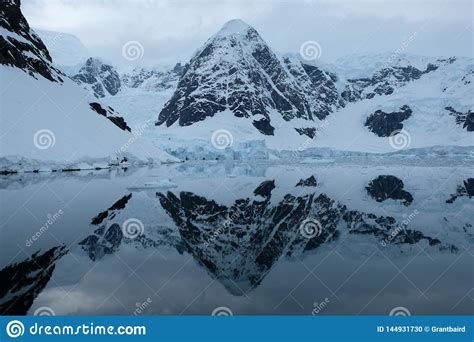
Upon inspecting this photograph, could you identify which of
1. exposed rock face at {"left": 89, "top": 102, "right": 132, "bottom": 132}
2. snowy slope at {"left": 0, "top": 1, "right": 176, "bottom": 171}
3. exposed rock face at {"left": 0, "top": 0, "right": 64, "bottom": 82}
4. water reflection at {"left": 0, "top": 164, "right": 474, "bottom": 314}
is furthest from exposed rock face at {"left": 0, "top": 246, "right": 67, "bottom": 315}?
exposed rock face at {"left": 89, "top": 102, "right": 132, "bottom": 132}

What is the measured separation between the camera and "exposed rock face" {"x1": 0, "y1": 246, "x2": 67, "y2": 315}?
10836 mm

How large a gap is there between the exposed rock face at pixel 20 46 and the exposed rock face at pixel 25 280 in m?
74.2

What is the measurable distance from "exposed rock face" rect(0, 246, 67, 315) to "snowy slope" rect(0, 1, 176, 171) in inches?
1972

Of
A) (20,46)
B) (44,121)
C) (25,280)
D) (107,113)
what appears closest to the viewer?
(25,280)

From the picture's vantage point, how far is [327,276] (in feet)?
45.6

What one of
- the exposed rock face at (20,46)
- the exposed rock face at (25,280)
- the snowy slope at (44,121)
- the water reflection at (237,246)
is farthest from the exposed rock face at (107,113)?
the exposed rock face at (25,280)

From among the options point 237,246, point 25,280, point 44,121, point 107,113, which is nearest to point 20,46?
point 107,113

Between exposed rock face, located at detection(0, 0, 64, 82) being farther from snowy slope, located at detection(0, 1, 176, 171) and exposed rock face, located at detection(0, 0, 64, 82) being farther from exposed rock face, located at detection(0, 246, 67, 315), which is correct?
exposed rock face, located at detection(0, 246, 67, 315)

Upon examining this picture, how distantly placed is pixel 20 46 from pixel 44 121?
26.3 m

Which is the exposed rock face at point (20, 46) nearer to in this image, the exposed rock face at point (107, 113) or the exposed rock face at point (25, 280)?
the exposed rock face at point (107, 113)

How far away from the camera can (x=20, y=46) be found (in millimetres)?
89312

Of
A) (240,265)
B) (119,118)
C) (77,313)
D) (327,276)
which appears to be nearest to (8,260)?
(77,313)

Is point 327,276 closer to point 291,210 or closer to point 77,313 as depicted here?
point 77,313

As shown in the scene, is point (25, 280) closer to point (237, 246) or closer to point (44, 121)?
point (237, 246)
